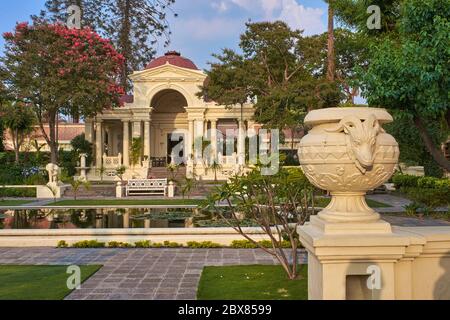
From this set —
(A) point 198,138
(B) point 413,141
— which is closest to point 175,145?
(A) point 198,138

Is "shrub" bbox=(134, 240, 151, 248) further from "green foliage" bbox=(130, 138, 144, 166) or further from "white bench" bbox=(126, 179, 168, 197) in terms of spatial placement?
"green foliage" bbox=(130, 138, 144, 166)

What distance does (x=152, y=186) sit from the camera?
22562 mm

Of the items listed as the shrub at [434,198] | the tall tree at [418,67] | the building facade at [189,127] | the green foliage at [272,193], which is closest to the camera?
the green foliage at [272,193]

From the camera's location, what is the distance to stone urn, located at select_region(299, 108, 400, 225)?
12.0 ft

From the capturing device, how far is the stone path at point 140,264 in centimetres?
612

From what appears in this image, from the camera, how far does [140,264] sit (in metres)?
7.96

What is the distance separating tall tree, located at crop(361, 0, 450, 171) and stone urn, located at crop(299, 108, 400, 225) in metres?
5.79

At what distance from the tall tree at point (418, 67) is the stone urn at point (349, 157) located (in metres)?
5.79

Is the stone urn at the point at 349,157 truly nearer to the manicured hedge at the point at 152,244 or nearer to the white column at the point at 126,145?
the manicured hedge at the point at 152,244

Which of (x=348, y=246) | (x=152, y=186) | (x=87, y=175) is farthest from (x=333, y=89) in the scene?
(x=348, y=246)

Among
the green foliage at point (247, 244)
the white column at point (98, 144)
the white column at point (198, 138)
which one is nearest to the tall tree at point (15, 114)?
the white column at point (98, 144)

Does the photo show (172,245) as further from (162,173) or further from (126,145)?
(126,145)
